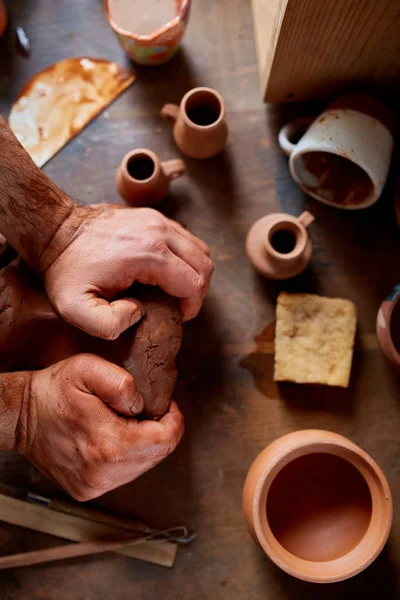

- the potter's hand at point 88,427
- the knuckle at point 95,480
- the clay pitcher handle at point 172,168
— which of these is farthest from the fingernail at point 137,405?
the clay pitcher handle at point 172,168

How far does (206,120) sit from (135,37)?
0.27m

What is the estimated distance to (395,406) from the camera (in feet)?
4.52

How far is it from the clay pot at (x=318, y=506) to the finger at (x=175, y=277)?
0.39 meters

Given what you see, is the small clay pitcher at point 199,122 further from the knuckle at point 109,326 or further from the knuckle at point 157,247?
the knuckle at point 109,326

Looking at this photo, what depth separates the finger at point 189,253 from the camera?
113cm

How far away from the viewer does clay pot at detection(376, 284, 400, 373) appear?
49.7 inches

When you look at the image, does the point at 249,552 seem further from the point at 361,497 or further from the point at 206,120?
the point at 206,120

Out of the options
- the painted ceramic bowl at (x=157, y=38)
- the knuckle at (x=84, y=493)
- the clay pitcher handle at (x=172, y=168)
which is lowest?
the knuckle at (x=84, y=493)

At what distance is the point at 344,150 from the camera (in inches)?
48.9

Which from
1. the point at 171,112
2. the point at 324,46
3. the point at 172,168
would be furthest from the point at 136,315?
the point at 324,46

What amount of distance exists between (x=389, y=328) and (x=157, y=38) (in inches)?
37.2

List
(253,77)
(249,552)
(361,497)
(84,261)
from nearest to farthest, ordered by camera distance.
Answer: (84,261)
(361,497)
(249,552)
(253,77)

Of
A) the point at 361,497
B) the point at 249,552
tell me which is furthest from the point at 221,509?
the point at 361,497

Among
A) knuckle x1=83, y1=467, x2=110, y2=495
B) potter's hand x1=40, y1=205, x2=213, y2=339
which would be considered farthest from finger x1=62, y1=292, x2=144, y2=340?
knuckle x1=83, y1=467, x2=110, y2=495
